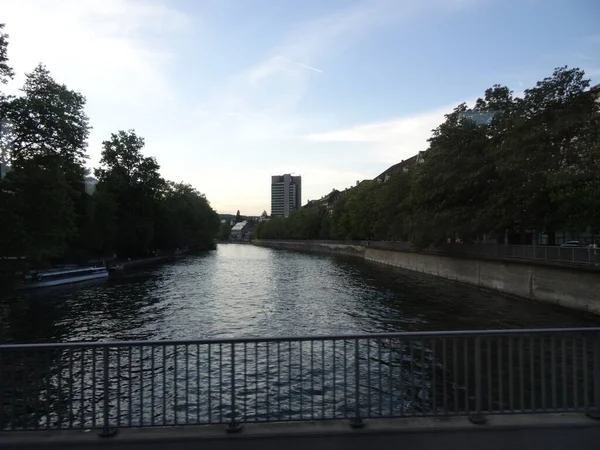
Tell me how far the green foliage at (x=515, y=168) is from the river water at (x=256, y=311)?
5556mm

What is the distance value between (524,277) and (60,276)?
38093 millimetres

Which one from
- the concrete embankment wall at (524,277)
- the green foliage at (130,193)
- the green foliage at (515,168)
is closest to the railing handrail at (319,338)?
the green foliage at (515,168)

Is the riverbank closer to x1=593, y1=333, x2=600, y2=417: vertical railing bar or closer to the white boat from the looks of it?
the white boat

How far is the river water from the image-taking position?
21.7m

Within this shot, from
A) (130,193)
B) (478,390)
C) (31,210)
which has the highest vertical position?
(130,193)

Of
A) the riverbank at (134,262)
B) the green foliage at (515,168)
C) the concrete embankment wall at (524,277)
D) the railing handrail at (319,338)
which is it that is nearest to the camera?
the railing handrail at (319,338)

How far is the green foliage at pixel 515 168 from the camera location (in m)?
A: 28.2

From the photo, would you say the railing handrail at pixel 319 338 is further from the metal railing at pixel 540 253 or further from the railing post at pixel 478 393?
the metal railing at pixel 540 253

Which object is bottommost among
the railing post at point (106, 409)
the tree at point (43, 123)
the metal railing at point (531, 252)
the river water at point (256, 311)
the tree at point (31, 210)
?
the river water at point (256, 311)

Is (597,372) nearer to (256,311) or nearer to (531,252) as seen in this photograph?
(256,311)

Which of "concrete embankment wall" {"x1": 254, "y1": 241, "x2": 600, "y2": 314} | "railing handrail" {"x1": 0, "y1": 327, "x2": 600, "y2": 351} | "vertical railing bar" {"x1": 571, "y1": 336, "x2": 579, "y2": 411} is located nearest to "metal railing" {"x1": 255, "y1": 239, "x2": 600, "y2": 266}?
"concrete embankment wall" {"x1": 254, "y1": 241, "x2": 600, "y2": 314}

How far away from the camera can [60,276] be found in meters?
44.1

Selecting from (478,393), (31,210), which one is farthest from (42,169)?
(478,393)

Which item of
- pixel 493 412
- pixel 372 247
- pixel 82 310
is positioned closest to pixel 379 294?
pixel 82 310
